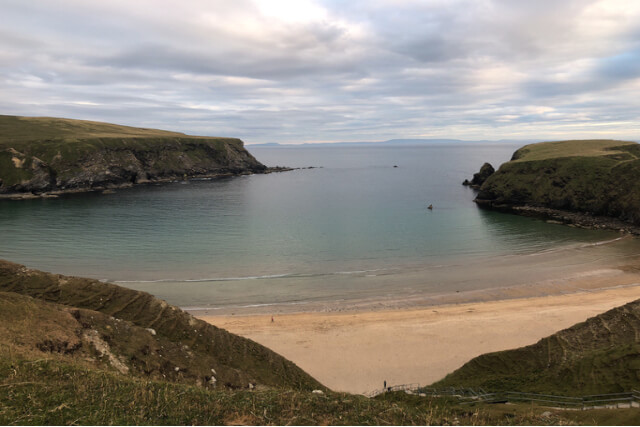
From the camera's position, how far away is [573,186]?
88500mm

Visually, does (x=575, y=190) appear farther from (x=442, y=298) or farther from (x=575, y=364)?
(x=575, y=364)

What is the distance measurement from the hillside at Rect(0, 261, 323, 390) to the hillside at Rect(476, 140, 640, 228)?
82.1 metres

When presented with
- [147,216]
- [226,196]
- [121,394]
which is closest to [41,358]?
[121,394]

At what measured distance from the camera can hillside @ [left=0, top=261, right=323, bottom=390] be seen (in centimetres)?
1762

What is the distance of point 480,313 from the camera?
37.0 m

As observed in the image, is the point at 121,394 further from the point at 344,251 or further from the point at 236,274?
the point at 344,251

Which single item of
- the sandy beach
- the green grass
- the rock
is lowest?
the sandy beach

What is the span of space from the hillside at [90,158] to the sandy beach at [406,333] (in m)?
112

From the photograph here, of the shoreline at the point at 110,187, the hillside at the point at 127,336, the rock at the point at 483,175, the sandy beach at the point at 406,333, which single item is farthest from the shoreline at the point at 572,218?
the shoreline at the point at 110,187

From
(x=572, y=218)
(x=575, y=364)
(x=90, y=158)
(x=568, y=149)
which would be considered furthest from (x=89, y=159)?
(x=568, y=149)

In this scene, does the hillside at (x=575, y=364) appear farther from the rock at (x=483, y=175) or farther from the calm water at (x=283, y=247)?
the rock at (x=483, y=175)

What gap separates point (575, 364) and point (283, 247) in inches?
1797

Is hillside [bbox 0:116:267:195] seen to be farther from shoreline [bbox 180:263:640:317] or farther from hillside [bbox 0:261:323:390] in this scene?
hillside [bbox 0:261:323:390]

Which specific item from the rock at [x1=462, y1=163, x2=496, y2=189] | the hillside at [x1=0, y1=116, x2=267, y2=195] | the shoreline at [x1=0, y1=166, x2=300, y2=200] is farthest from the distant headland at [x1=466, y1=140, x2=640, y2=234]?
the hillside at [x1=0, y1=116, x2=267, y2=195]
